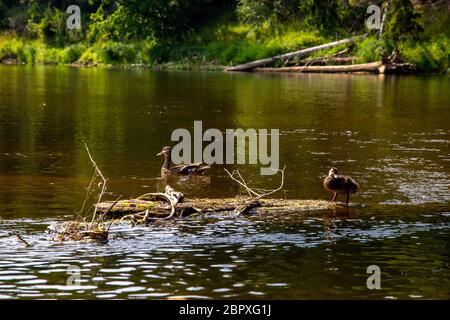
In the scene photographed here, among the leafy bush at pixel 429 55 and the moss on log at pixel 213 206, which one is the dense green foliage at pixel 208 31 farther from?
the moss on log at pixel 213 206

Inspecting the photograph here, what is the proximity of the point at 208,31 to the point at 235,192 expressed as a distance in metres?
62.9

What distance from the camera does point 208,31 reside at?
3324 inches

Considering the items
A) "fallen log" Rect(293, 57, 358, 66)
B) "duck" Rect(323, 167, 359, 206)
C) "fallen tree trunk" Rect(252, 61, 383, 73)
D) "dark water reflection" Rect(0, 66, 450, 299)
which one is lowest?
"dark water reflection" Rect(0, 66, 450, 299)

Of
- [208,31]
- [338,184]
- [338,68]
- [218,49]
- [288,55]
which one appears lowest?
[338,184]

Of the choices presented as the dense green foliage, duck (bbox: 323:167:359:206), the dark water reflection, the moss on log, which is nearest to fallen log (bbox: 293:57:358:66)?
the dense green foliage

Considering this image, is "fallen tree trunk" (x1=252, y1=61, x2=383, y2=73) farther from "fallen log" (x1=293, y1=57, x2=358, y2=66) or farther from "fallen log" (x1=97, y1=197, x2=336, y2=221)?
"fallen log" (x1=97, y1=197, x2=336, y2=221)

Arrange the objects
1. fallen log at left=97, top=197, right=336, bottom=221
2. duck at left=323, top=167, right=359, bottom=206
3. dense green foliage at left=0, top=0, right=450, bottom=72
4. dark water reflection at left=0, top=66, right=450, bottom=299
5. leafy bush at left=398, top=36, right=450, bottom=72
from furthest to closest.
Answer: dense green foliage at left=0, top=0, right=450, bottom=72 < leafy bush at left=398, top=36, right=450, bottom=72 < duck at left=323, top=167, right=359, bottom=206 < fallen log at left=97, top=197, right=336, bottom=221 < dark water reflection at left=0, top=66, right=450, bottom=299

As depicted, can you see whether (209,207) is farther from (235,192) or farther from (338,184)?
(235,192)

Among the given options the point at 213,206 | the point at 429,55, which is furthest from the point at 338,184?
the point at 429,55

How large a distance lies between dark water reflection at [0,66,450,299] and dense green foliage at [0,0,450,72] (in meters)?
21.3

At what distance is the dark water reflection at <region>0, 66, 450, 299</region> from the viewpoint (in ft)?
48.1

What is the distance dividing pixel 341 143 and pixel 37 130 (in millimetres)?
11148

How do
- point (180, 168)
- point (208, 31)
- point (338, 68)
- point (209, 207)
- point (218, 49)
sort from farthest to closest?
1. point (208, 31)
2. point (218, 49)
3. point (338, 68)
4. point (180, 168)
5. point (209, 207)
